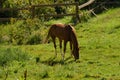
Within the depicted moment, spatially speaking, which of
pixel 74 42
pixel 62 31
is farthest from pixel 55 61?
pixel 62 31

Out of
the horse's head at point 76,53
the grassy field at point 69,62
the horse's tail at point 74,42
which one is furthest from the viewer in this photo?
the horse's head at point 76,53

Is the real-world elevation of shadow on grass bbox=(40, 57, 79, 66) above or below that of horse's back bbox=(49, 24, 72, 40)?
below

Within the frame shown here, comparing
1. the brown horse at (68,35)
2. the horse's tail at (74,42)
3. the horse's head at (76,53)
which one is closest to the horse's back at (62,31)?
the brown horse at (68,35)

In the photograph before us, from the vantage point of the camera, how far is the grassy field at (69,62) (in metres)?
11.8

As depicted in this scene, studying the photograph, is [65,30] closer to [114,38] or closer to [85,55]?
[85,55]

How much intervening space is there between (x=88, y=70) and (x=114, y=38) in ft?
22.1

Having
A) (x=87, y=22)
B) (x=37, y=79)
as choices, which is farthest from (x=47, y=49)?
(x=87, y=22)

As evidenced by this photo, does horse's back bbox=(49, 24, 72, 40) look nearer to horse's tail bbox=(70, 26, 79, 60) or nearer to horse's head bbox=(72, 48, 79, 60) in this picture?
horse's tail bbox=(70, 26, 79, 60)

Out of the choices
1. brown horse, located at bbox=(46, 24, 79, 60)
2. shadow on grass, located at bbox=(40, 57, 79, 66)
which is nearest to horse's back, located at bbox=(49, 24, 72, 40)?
brown horse, located at bbox=(46, 24, 79, 60)

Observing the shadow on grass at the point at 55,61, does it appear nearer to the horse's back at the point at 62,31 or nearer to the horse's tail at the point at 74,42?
the horse's tail at the point at 74,42

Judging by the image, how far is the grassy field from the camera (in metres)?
11.8

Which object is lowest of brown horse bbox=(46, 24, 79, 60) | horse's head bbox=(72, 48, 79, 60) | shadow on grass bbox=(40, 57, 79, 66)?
shadow on grass bbox=(40, 57, 79, 66)

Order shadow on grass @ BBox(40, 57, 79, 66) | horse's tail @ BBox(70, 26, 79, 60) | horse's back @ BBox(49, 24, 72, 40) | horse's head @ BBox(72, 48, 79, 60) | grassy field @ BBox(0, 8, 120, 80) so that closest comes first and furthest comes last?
grassy field @ BBox(0, 8, 120, 80), shadow on grass @ BBox(40, 57, 79, 66), horse's tail @ BBox(70, 26, 79, 60), horse's head @ BBox(72, 48, 79, 60), horse's back @ BBox(49, 24, 72, 40)

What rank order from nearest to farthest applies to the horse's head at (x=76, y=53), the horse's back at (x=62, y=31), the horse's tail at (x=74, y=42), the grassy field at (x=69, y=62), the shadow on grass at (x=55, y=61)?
the grassy field at (x=69, y=62), the shadow on grass at (x=55, y=61), the horse's tail at (x=74, y=42), the horse's head at (x=76, y=53), the horse's back at (x=62, y=31)
